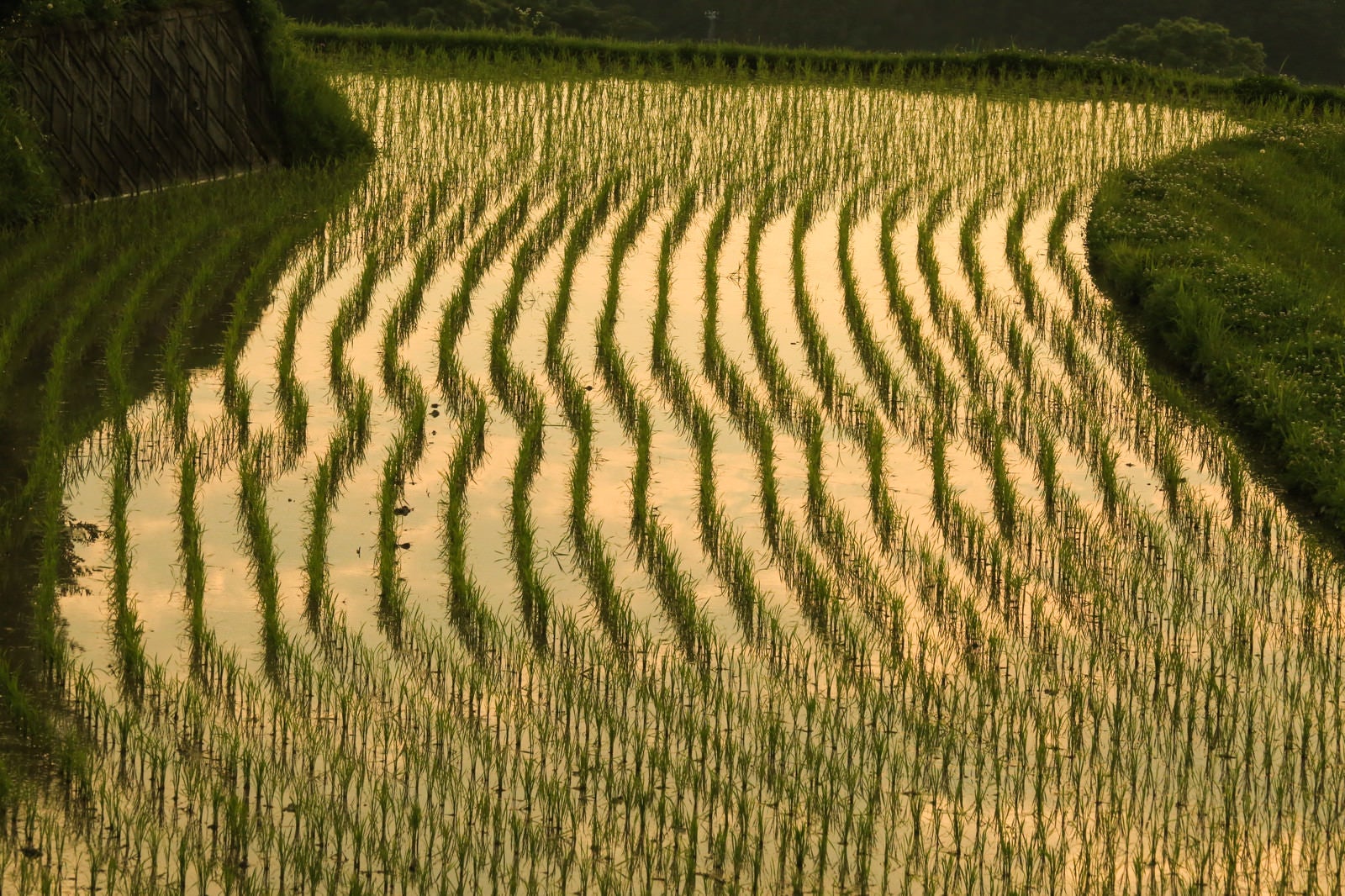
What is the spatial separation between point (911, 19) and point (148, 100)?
22.5 meters

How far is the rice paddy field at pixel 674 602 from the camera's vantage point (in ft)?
11.2

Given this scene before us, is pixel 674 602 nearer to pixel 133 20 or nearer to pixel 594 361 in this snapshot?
pixel 594 361

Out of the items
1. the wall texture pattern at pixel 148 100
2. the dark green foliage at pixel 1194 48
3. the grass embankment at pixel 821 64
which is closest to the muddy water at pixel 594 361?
the wall texture pattern at pixel 148 100

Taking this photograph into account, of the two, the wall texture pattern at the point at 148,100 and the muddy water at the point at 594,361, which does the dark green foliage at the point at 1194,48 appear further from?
the wall texture pattern at the point at 148,100

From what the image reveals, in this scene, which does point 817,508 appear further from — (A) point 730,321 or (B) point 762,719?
(A) point 730,321

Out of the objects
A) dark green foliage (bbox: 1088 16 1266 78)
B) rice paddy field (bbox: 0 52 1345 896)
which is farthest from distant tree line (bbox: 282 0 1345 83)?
rice paddy field (bbox: 0 52 1345 896)

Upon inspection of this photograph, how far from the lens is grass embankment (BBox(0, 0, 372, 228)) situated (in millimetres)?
8312

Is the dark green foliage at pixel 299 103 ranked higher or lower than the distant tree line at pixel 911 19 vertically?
higher

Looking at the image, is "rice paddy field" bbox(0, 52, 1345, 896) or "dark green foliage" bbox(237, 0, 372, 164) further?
"dark green foliage" bbox(237, 0, 372, 164)

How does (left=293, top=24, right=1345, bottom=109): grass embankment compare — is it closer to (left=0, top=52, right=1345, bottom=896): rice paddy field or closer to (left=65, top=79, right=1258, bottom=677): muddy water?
(left=65, top=79, right=1258, bottom=677): muddy water

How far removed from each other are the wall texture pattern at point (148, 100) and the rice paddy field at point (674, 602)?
1.69 m

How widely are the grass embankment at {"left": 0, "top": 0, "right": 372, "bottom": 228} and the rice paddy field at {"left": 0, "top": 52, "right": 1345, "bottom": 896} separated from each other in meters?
1.09

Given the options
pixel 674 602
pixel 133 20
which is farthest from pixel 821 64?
pixel 674 602

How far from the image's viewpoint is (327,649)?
4.23 meters
